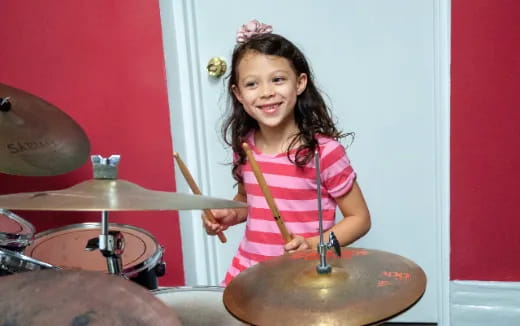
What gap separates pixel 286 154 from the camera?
108cm

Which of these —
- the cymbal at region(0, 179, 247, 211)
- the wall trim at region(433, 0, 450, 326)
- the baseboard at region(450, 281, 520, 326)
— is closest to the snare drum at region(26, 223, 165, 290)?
the cymbal at region(0, 179, 247, 211)

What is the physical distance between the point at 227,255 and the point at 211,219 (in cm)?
60

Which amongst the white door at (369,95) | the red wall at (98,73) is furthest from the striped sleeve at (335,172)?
the red wall at (98,73)

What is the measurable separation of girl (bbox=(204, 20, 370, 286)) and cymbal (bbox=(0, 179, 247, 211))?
0.35 meters

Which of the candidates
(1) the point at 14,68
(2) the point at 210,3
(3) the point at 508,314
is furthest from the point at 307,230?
(1) the point at 14,68

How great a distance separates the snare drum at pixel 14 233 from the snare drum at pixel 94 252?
0.33ft

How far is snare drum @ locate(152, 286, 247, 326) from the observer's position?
869 millimetres

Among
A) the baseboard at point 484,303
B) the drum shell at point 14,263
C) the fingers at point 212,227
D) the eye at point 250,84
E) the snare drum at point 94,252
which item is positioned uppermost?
the eye at point 250,84

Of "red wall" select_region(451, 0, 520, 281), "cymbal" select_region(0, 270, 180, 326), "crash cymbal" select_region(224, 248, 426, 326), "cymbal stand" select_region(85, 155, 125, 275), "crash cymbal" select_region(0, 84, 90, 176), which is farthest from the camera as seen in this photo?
"red wall" select_region(451, 0, 520, 281)

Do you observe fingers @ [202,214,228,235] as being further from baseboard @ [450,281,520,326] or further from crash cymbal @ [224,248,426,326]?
baseboard @ [450,281,520,326]

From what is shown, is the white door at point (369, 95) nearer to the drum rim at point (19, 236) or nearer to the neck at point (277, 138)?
the neck at point (277, 138)

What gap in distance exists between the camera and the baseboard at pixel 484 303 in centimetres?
160

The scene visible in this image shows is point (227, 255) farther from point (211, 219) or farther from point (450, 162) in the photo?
→ point (450, 162)

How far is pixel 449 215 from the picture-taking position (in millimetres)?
1556
